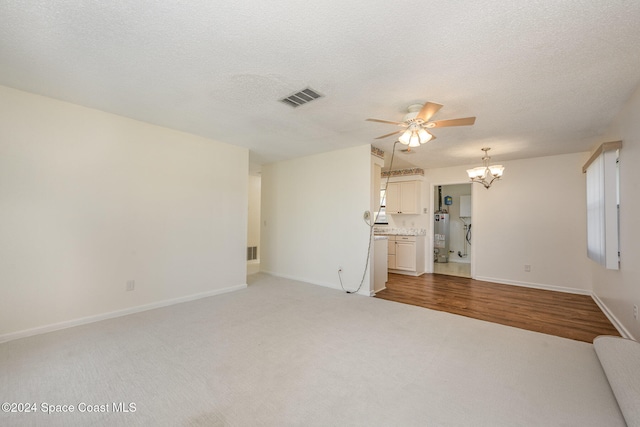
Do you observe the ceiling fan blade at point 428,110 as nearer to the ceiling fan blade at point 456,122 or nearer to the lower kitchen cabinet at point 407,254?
the ceiling fan blade at point 456,122

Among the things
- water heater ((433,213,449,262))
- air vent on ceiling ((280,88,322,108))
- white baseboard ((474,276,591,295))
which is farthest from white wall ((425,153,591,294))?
air vent on ceiling ((280,88,322,108))

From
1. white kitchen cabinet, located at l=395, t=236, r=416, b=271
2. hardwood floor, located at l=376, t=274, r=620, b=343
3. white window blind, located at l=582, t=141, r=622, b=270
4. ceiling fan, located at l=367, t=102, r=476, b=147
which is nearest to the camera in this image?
ceiling fan, located at l=367, t=102, r=476, b=147

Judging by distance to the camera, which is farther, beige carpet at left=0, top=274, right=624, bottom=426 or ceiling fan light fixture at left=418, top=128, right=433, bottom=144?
ceiling fan light fixture at left=418, top=128, right=433, bottom=144

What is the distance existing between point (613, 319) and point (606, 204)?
4.71 ft

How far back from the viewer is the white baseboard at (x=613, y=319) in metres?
2.72

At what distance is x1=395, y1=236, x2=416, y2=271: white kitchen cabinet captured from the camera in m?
5.84

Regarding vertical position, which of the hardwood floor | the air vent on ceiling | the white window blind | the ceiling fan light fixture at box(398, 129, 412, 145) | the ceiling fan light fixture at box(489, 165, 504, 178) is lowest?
the hardwood floor

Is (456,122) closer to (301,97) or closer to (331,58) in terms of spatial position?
(331,58)

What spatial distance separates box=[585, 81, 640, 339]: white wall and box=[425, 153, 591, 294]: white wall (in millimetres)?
1773

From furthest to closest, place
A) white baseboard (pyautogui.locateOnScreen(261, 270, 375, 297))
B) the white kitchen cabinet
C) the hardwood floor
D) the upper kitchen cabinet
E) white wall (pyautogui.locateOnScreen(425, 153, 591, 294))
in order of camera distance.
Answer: the upper kitchen cabinet
the white kitchen cabinet
white wall (pyautogui.locateOnScreen(425, 153, 591, 294))
white baseboard (pyautogui.locateOnScreen(261, 270, 375, 297))
the hardwood floor

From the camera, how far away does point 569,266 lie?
4633 millimetres

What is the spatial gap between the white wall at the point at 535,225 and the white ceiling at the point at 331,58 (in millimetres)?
1794

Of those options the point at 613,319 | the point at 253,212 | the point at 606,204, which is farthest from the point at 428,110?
the point at 253,212

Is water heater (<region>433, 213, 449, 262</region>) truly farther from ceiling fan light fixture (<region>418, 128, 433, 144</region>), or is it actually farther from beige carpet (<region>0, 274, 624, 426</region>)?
ceiling fan light fixture (<region>418, 128, 433, 144</region>)
